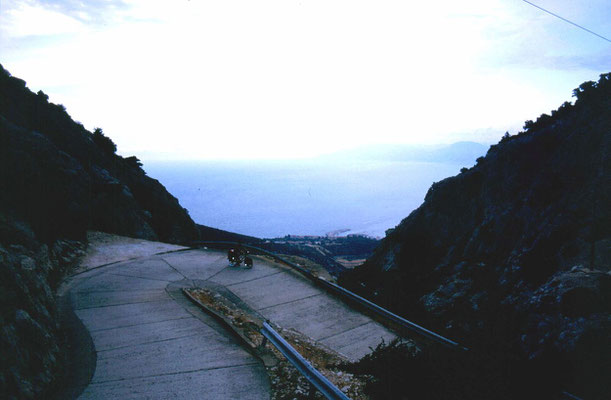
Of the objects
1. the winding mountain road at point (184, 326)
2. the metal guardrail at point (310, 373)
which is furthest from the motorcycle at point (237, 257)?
the metal guardrail at point (310, 373)

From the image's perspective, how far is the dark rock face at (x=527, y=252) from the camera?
6.54 m

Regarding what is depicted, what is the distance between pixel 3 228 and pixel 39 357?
438cm

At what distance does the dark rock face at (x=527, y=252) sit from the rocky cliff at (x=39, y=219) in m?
6.10

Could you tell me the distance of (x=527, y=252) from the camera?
78.9ft

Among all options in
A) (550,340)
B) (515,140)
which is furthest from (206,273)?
(515,140)

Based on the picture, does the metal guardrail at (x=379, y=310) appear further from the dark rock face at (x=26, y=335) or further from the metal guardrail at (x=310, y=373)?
the dark rock face at (x=26, y=335)

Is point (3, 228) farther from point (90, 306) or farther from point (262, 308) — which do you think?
point (262, 308)

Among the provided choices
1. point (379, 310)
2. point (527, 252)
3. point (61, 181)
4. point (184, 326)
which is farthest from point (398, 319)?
Result: point (527, 252)

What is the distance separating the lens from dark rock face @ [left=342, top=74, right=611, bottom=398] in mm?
6536

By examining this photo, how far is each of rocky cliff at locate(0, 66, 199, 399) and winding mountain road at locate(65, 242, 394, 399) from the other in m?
0.80

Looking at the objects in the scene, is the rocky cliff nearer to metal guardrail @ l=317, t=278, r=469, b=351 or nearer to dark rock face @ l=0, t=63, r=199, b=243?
dark rock face @ l=0, t=63, r=199, b=243

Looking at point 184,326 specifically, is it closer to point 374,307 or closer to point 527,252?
point 374,307

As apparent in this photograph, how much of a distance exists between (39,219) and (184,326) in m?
6.86

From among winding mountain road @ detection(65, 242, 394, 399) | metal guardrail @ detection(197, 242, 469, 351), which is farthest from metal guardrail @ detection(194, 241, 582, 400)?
winding mountain road @ detection(65, 242, 394, 399)
